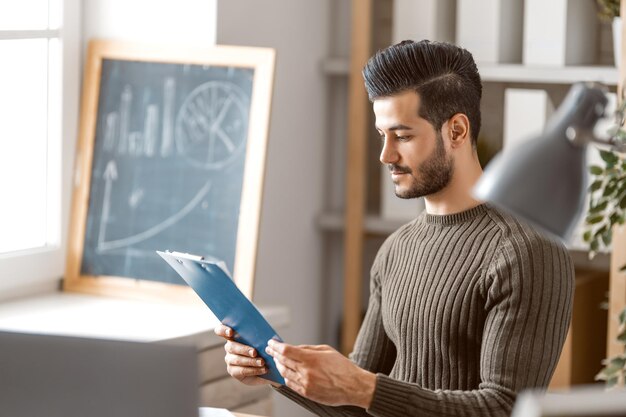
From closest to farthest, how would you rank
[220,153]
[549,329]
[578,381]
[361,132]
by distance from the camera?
[549,329] → [220,153] → [578,381] → [361,132]

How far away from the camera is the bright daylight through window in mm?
3121

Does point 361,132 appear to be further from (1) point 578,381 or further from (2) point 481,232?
(2) point 481,232

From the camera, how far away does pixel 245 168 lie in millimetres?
3014

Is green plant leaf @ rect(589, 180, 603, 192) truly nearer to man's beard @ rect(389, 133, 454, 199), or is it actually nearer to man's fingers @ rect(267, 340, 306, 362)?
man's beard @ rect(389, 133, 454, 199)

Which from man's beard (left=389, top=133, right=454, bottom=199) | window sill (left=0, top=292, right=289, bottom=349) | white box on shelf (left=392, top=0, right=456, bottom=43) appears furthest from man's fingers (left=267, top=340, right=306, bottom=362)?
white box on shelf (left=392, top=0, right=456, bottom=43)

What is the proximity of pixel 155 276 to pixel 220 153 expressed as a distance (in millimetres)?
380

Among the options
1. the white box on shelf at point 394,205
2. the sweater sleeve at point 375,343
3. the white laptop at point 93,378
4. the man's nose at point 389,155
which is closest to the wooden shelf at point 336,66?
the white box on shelf at point 394,205

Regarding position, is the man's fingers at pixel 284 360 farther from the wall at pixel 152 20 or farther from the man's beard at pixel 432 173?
the wall at pixel 152 20

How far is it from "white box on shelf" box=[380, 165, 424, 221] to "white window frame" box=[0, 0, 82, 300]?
94cm

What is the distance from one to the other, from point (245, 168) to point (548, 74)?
91 centimetres

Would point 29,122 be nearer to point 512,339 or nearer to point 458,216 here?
point 458,216

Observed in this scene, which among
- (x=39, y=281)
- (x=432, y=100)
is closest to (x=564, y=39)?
(x=432, y=100)

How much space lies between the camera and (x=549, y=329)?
201 cm

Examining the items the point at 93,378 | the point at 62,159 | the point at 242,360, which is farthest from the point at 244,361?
the point at 62,159
